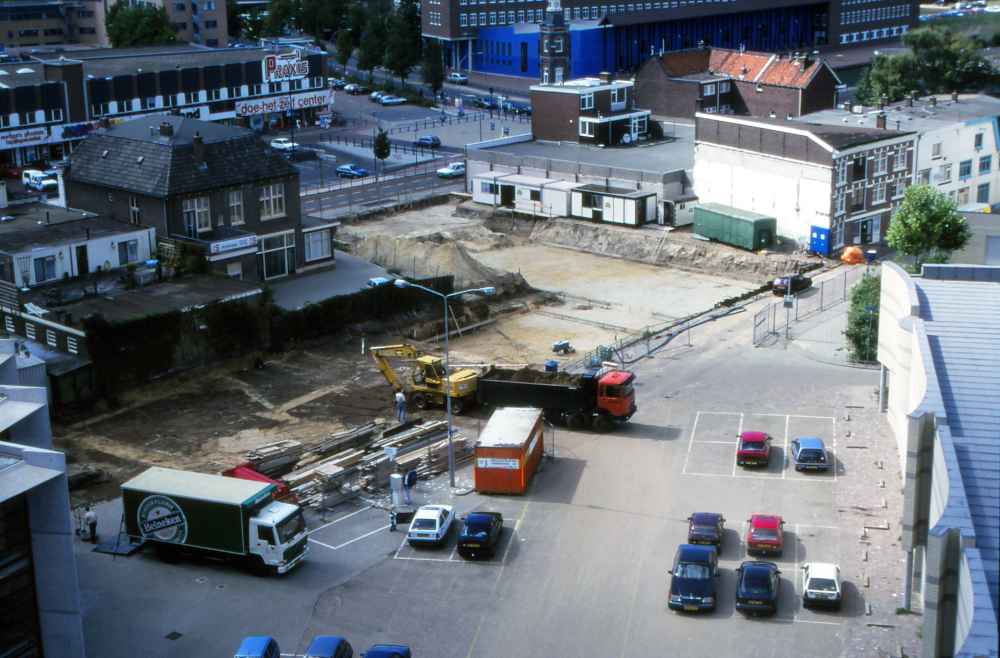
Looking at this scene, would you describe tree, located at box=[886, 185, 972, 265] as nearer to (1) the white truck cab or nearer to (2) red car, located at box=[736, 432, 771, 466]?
(2) red car, located at box=[736, 432, 771, 466]

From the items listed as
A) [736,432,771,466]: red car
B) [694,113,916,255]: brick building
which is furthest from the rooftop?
[736,432,771,466]: red car

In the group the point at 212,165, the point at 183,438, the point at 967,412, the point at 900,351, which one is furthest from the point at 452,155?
the point at 967,412

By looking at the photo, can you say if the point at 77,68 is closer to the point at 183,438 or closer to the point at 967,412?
the point at 183,438

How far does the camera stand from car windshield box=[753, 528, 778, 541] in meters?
36.1

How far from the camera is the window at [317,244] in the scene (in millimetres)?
67688

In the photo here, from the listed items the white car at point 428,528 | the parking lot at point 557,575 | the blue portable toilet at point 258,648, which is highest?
the blue portable toilet at point 258,648

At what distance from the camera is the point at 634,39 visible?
148500mm

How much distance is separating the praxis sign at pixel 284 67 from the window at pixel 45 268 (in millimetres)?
62789

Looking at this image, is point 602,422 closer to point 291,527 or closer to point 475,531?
point 475,531

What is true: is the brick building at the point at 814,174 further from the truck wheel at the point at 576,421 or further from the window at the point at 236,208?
the window at the point at 236,208

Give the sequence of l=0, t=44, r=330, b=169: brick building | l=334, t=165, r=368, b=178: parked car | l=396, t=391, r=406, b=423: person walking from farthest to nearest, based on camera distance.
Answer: l=0, t=44, r=330, b=169: brick building → l=334, t=165, r=368, b=178: parked car → l=396, t=391, r=406, b=423: person walking

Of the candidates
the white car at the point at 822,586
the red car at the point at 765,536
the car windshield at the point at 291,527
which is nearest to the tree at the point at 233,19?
the car windshield at the point at 291,527

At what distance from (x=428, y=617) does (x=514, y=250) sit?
49835 millimetres

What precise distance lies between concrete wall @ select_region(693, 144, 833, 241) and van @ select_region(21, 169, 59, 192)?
51796 mm
